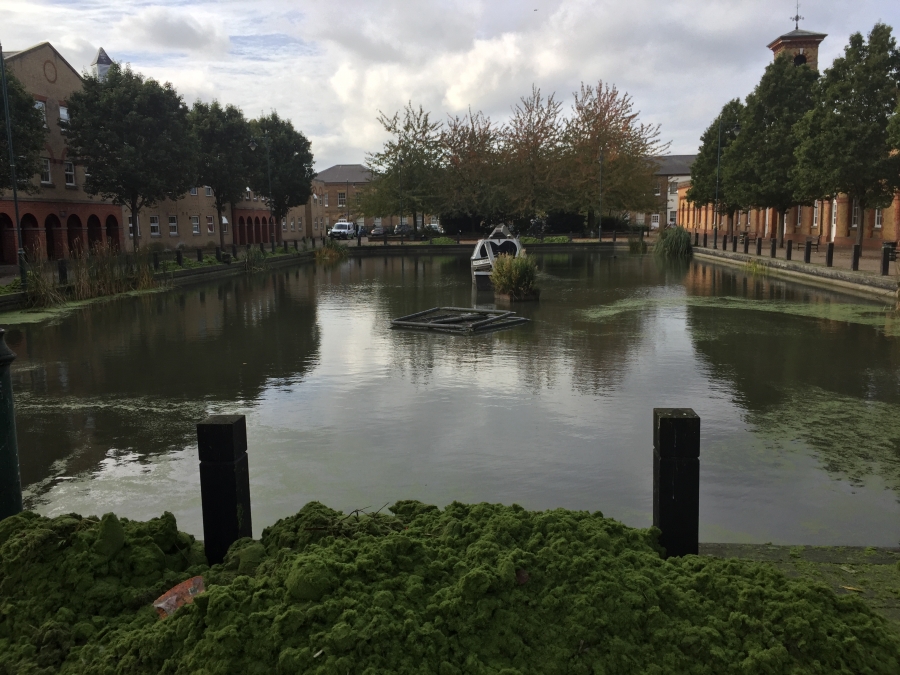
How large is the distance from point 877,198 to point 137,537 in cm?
3421

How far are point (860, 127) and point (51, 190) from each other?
115ft

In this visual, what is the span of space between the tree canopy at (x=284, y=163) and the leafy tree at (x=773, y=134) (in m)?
30.3

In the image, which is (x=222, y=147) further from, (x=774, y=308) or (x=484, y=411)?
(x=484, y=411)

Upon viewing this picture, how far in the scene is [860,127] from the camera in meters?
30.4

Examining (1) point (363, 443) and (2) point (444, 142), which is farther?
(2) point (444, 142)

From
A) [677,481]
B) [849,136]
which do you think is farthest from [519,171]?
[677,481]

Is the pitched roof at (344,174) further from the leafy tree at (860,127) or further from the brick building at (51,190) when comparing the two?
the leafy tree at (860,127)

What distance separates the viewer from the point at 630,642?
9.35 ft

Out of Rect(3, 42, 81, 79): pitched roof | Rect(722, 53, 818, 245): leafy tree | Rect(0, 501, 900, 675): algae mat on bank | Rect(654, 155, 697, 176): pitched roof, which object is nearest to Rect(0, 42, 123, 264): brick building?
Rect(3, 42, 81, 79): pitched roof

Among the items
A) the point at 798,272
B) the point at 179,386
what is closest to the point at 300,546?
the point at 179,386

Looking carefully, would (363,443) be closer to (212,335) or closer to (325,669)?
(325,669)

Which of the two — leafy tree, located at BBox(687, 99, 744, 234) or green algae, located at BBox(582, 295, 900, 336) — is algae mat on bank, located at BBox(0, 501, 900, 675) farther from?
leafy tree, located at BBox(687, 99, 744, 234)

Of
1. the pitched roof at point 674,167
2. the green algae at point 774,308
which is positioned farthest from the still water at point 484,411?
the pitched roof at point 674,167

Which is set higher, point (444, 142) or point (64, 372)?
point (444, 142)
